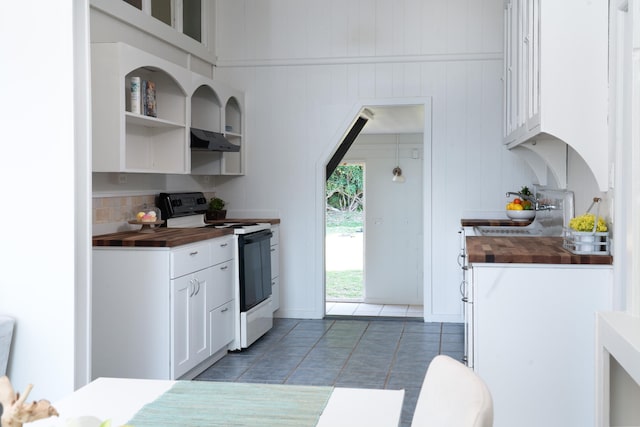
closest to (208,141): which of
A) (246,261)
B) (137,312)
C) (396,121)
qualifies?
(246,261)

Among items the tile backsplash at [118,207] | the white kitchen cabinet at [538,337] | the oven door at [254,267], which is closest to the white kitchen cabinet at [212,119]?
the oven door at [254,267]

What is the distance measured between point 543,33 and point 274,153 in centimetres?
366

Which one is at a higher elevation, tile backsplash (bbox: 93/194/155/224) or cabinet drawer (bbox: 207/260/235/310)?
tile backsplash (bbox: 93/194/155/224)

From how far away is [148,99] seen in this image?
4715mm

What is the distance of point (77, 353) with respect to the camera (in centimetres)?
301

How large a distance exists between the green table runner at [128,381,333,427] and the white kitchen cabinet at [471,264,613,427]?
1.67m

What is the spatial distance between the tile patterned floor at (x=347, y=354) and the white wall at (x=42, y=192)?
1.69m

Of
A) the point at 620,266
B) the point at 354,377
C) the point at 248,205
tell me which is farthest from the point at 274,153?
the point at 620,266

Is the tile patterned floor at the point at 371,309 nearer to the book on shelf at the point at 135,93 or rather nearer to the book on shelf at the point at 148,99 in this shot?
the book on shelf at the point at 148,99

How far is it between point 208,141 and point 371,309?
4720mm

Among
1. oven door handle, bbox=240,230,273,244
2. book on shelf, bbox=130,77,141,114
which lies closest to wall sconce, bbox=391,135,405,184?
oven door handle, bbox=240,230,273,244

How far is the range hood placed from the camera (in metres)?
5.37

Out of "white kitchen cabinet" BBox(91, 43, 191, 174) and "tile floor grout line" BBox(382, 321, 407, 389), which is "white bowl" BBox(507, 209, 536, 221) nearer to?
"tile floor grout line" BBox(382, 321, 407, 389)

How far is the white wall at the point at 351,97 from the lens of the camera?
6.31 m
